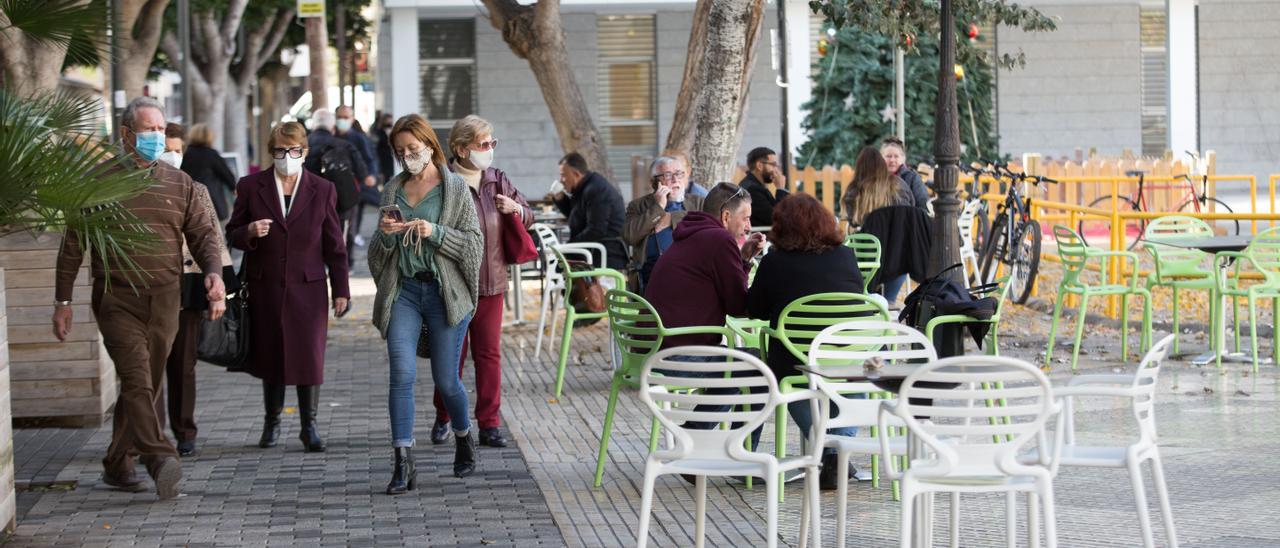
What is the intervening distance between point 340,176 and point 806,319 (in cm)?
990

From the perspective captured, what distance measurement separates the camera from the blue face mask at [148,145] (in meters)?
7.75

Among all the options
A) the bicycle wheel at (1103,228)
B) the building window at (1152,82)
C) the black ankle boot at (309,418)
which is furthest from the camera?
the building window at (1152,82)

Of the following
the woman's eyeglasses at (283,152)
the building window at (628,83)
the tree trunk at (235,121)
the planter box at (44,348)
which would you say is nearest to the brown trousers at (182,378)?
the woman's eyeglasses at (283,152)

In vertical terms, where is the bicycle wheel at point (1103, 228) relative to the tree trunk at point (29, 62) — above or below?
below

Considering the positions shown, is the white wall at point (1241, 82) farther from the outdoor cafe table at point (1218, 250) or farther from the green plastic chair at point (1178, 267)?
→ the outdoor cafe table at point (1218, 250)

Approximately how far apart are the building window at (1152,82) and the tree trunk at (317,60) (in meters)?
13.8

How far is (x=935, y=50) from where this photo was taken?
68.8ft

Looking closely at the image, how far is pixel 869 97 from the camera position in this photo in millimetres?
20891

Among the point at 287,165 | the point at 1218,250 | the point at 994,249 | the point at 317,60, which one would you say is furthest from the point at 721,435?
the point at 317,60

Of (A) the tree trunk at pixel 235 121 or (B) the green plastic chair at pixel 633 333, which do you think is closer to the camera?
(B) the green plastic chair at pixel 633 333

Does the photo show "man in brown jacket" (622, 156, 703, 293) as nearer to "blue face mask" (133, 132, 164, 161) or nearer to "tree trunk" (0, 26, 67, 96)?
"blue face mask" (133, 132, 164, 161)

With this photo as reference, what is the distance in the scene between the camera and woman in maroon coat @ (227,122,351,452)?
877 cm

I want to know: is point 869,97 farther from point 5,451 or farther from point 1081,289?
point 5,451

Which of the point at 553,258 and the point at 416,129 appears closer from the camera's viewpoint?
the point at 416,129
